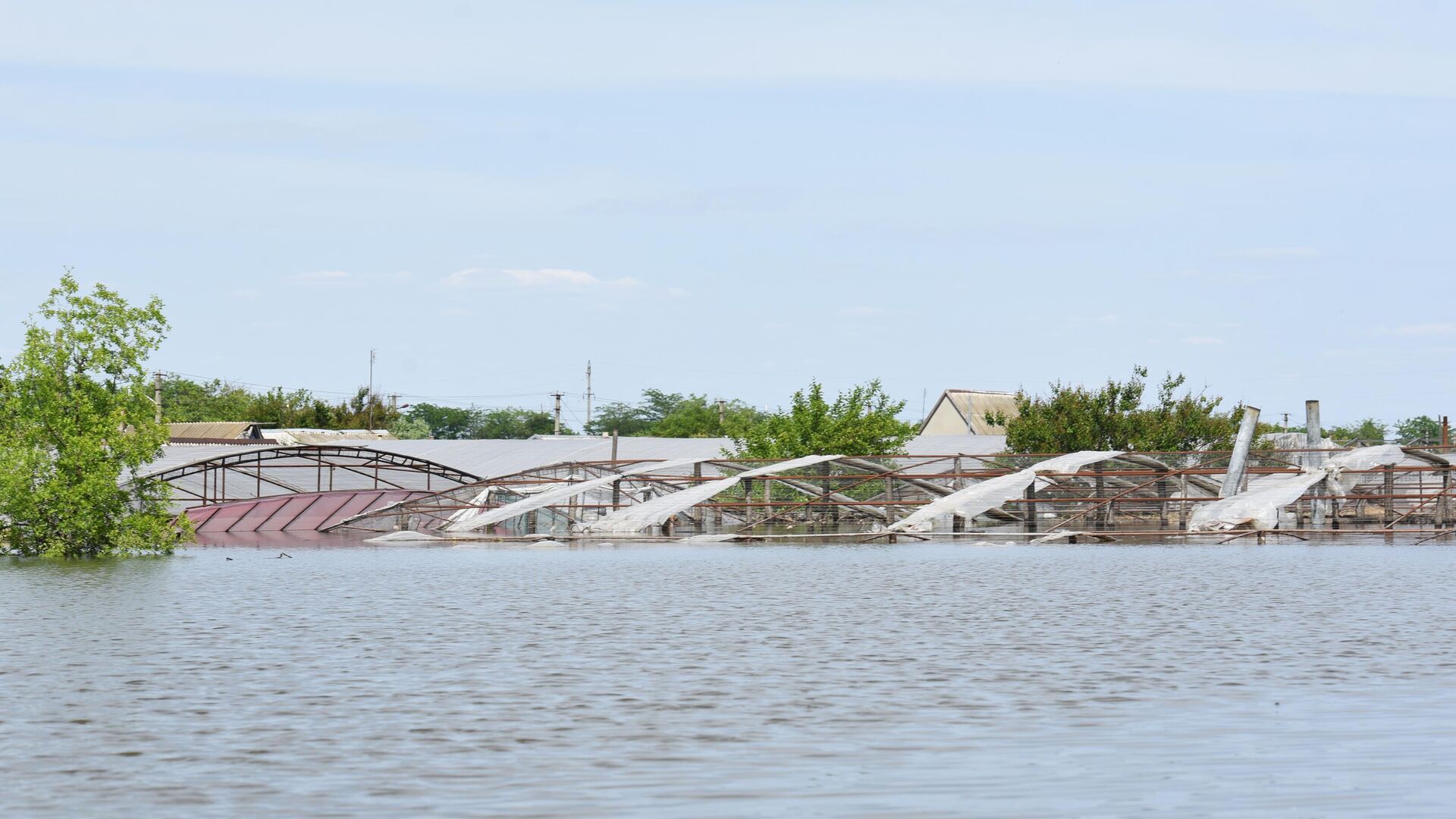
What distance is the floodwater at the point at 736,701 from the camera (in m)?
10.7

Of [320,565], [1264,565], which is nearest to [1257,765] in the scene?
[1264,565]

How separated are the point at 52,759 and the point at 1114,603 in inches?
717

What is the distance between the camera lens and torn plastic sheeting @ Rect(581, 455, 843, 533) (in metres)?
50.1

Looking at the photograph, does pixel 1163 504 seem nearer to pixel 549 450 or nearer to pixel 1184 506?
pixel 1184 506

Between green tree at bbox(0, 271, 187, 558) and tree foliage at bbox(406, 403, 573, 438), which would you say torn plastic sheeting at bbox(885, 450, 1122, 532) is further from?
tree foliage at bbox(406, 403, 573, 438)

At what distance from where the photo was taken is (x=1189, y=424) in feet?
253

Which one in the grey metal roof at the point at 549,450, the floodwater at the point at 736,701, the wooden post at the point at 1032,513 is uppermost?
the grey metal roof at the point at 549,450

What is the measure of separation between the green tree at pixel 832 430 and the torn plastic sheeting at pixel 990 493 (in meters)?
21.9

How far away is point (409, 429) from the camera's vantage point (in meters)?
143

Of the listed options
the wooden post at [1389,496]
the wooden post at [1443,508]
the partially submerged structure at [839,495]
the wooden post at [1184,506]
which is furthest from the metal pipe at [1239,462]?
the wooden post at [1443,508]

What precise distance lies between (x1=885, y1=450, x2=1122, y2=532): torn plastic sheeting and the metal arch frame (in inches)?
983

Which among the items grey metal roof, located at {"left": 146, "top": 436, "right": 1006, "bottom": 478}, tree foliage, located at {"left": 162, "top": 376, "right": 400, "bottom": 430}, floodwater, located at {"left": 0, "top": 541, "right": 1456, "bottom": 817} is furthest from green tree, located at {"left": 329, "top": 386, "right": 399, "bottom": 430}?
floodwater, located at {"left": 0, "top": 541, "right": 1456, "bottom": 817}

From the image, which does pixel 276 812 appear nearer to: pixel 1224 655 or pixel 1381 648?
pixel 1224 655

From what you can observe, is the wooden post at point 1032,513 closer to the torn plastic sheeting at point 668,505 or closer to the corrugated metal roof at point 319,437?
the torn plastic sheeting at point 668,505
